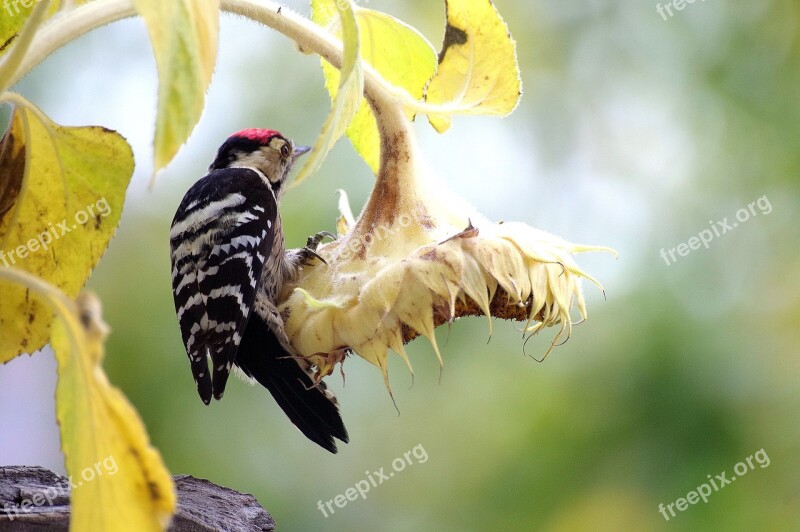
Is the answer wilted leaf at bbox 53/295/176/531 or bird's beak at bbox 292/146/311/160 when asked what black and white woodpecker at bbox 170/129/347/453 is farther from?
wilted leaf at bbox 53/295/176/531

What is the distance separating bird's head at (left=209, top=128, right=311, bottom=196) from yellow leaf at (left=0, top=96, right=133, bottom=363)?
0.92 m

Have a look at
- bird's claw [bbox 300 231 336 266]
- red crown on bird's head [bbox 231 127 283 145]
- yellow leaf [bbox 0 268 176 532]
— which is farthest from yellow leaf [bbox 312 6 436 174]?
red crown on bird's head [bbox 231 127 283 145]

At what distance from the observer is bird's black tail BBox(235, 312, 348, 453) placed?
1203 mm

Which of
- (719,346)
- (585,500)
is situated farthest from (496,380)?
(719,346)

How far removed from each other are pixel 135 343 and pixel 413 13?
58.3 inches

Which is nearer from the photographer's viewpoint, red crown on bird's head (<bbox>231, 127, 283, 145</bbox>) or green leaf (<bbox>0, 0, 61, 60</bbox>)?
green leaf (<bbox>0, 0, 61, 60</bbox>)

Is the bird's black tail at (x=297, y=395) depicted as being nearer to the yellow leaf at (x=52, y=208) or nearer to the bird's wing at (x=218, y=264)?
the bird's wing at (x=218, y=264)

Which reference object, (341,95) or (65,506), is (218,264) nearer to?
(65,506)

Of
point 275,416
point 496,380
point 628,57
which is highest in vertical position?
point 628,57

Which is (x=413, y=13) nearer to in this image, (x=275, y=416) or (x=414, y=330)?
(x=275, y=416)

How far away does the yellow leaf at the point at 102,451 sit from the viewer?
0.48 meters

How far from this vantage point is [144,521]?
0.49 m

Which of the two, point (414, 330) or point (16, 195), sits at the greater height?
point (16, 195)

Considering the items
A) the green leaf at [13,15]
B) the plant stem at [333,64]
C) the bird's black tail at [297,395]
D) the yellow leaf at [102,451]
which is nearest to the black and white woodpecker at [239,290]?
the bird's black tail at [297,395]
